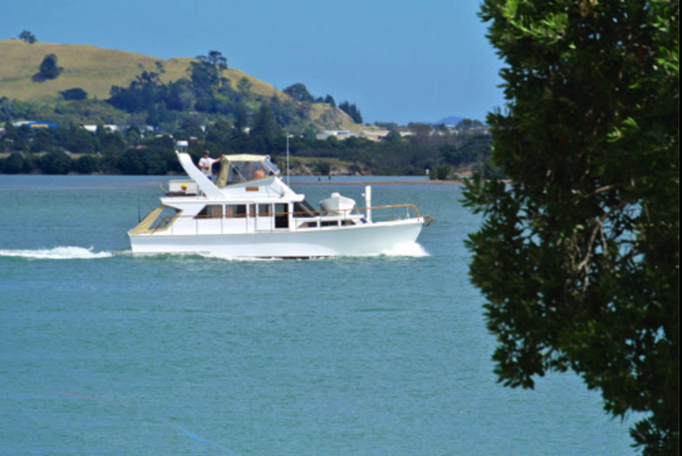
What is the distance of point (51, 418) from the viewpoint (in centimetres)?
2058

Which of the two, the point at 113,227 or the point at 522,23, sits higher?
the point at 522,23

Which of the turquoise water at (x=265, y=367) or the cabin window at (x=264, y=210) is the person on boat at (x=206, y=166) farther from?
the turquoise water at (x=265, y=367)

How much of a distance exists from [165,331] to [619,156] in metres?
23.9

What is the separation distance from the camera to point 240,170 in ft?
138

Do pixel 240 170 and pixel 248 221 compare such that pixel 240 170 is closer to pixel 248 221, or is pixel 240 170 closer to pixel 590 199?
pixel 248 221

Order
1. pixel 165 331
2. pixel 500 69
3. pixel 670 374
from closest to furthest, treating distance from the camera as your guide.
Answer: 1. pixel 670 374
2. pixel 500 69
3. pixel 165 331

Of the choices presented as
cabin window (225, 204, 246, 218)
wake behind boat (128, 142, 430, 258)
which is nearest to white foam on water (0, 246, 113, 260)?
wake behind boat (128, 142, 430, 258)

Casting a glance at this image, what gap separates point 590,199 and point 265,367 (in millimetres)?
16992

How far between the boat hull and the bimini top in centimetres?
205

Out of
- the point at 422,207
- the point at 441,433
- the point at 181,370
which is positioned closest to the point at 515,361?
the point at 441,433

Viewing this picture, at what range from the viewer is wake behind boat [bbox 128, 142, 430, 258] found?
4138cm

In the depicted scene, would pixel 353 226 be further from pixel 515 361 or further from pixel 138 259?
pixel 515 361

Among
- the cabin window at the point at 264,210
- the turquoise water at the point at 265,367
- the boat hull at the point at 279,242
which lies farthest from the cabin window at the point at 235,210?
the turquoise water at the point at 265,367

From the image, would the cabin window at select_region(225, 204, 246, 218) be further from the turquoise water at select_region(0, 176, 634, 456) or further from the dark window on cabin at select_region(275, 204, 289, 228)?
the turquoise water at select_region(0, 176, 634, 456)
